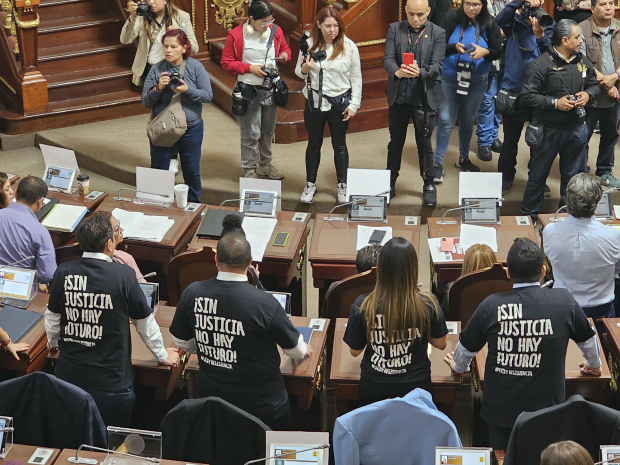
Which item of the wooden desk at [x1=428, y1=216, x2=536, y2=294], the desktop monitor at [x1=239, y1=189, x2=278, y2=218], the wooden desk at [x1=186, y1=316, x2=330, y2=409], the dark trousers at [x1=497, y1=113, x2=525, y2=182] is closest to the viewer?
the wooden desk at [x1=186, y1=316, x2=330, y2=409]

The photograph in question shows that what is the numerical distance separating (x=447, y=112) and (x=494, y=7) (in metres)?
1.03

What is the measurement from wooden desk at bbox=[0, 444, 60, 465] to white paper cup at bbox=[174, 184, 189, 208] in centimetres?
229

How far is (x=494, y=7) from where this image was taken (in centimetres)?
675

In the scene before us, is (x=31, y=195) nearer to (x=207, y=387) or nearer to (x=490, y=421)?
(x=207, y=387)

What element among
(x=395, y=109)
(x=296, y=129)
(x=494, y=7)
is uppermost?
(x=494, y=7)

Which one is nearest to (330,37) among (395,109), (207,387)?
(395,109)

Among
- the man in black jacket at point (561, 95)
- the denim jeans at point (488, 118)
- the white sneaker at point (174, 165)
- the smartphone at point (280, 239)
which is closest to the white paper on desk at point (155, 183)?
the smartphone at point (280, 239)

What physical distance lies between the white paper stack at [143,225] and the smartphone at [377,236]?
1.22 meters

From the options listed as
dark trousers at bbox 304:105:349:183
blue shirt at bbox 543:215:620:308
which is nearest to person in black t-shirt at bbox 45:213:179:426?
blue shirt at bbox 543:215:620:308

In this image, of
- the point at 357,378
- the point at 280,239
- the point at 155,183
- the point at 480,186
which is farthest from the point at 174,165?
the point at 357,378

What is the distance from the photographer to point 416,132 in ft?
20.3

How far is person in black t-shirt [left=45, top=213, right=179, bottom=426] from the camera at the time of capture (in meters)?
3.55

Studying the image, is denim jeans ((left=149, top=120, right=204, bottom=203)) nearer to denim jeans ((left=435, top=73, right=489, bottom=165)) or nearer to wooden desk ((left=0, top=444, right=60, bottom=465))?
denim jeans ((left=435, top=73, right=489, bottom=165))

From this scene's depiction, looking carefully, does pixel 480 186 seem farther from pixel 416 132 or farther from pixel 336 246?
pixel 416 132
